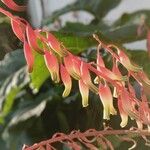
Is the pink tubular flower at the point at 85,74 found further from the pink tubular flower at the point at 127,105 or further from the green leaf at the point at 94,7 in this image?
the green leaf at the point at 94,7

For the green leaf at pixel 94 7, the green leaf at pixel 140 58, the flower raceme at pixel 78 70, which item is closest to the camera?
the flower raceme at pixel 78 70

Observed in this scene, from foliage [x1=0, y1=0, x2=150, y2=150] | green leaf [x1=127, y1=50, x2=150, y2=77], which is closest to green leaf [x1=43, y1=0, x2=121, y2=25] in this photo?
foliage [x1=0, y1=0, x2=150, y2=150]

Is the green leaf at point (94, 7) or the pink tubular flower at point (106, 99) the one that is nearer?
the pink tubular flower at point (106, 99)

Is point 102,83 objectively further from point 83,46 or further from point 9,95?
point 9,95

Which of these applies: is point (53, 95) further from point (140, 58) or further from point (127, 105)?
point (127, 105)

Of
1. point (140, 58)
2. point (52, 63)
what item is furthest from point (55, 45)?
point (140, 58)

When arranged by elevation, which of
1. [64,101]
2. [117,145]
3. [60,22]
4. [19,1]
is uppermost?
[60,22]

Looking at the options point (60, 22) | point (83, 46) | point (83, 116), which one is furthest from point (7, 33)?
point (60, 22)

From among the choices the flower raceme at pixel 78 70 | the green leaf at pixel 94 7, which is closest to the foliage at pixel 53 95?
the green leaf at pixel 94 7
